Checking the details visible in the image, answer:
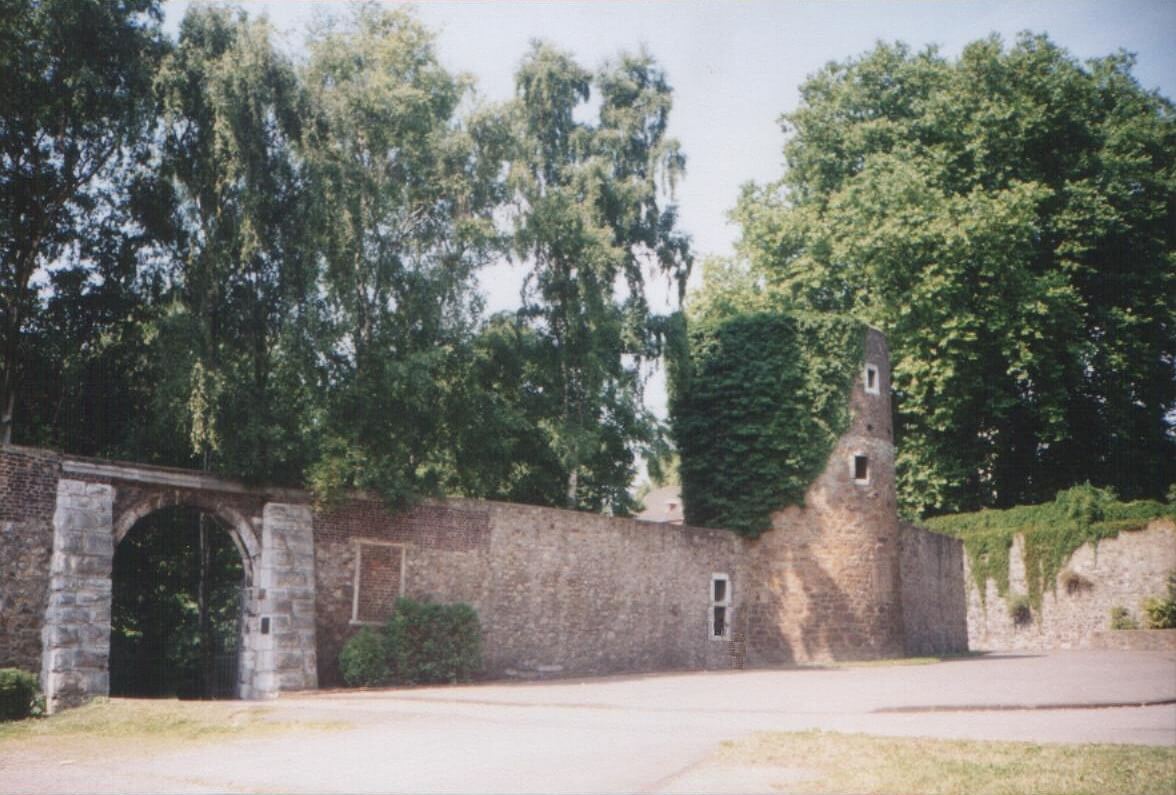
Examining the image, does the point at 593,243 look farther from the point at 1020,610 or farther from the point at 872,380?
the point at 1020,610

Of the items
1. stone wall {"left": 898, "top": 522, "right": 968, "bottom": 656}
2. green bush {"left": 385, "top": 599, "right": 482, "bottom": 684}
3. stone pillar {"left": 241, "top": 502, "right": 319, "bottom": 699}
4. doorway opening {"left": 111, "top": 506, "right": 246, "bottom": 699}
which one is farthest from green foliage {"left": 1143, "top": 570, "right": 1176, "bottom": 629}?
doorway opening {"left": 111, "top": 506, "right": 246, "bottom": 699}

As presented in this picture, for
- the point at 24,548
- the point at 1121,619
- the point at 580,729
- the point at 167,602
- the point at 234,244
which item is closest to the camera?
the point at 580,729

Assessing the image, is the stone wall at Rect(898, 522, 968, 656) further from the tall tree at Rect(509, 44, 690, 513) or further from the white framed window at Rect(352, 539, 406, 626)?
the white framed window at Rect(352, 539, 406, 626)

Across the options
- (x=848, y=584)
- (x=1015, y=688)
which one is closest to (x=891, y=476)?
(x=848, y=584)

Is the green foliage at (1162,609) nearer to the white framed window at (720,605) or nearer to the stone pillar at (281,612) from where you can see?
the white framed window at (720,605)

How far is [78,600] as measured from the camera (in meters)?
13.2

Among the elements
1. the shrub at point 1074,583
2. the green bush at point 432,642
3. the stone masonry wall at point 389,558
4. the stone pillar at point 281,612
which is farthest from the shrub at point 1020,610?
the stone pillar at point 281,612

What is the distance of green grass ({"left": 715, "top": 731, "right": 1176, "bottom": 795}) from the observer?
690cm

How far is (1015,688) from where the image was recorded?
1468 cm

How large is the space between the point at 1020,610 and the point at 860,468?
1166 cm

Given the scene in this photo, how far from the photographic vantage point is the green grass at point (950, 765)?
272 inches

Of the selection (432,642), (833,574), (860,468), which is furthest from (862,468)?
(432,642)

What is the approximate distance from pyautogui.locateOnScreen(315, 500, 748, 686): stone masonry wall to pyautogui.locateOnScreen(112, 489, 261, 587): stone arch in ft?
3.72

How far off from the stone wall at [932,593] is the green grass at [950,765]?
1737 centimetres
